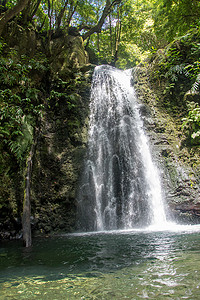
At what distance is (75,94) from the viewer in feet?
29.8

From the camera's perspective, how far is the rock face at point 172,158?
21.2ft

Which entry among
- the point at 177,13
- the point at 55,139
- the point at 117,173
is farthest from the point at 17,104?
the point at 177,13

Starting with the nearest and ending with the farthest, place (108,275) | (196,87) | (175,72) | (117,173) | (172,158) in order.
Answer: (108,275)
(117,173)
(172,158)
(196,87)
(175,72)

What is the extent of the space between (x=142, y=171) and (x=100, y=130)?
102 inches

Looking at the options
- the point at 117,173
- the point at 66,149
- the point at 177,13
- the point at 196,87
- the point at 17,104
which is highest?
the point at 177,13

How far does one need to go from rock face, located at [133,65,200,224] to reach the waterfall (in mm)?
317

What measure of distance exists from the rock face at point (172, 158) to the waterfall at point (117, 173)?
32cm

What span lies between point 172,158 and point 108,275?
6380mm

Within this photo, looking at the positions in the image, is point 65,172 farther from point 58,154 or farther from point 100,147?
point 100,147

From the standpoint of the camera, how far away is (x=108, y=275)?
1953 millimetres

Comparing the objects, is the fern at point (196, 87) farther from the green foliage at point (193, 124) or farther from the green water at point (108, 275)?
the green water at point (108, 275)

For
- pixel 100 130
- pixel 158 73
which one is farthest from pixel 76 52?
pixel 100 130

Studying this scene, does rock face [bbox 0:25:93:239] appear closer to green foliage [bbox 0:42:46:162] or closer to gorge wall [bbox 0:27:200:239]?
gorge wall [bbox 0:27:200:239]

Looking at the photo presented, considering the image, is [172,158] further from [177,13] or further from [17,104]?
[17,104]
